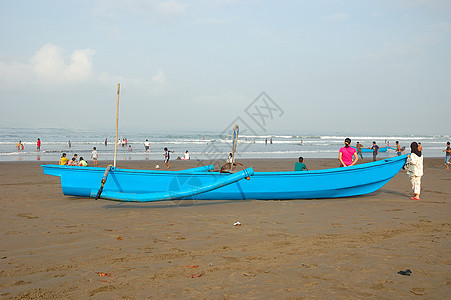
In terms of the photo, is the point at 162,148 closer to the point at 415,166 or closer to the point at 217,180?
the point at 217,180

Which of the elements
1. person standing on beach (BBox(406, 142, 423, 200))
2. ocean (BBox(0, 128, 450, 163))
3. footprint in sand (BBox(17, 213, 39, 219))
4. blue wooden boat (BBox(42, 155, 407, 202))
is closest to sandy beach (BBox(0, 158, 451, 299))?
footprint in sand (BBox(17, 213, 39, 219))

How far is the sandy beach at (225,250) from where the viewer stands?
13.9 feet

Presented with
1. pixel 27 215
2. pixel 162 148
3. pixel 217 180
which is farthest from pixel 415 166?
pixel 162 148

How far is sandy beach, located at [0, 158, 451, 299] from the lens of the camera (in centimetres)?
423

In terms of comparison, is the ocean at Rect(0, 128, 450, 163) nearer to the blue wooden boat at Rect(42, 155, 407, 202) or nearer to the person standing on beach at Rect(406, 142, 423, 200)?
the blue wooden boat at Rect(42, 155, 407, 202)

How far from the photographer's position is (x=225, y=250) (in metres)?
5.73

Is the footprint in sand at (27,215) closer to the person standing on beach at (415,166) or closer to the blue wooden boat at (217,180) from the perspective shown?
the blue wooden boat at (217,180)

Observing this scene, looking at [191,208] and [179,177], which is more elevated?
[179,177]

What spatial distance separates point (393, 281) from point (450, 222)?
4.14m

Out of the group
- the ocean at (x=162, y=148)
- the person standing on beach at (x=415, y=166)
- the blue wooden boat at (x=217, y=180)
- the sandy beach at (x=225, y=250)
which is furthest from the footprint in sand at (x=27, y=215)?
the ocean at (x=162, y=148)

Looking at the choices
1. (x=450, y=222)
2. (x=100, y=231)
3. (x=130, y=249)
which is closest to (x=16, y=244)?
(x=100, y=231)

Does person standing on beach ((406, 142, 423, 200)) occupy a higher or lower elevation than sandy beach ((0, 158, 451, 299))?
higher

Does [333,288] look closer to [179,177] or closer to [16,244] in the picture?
[16,244]

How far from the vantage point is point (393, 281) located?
440 cm
